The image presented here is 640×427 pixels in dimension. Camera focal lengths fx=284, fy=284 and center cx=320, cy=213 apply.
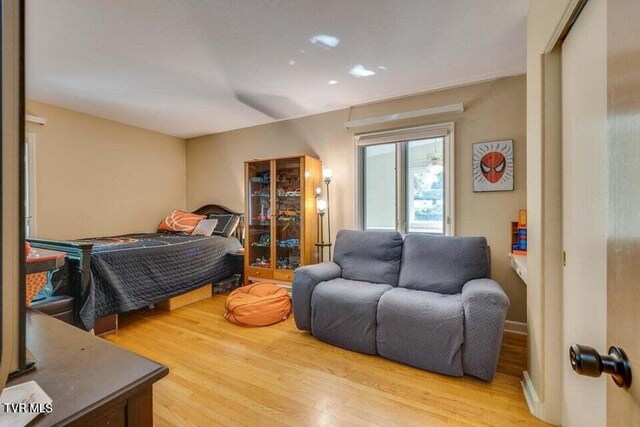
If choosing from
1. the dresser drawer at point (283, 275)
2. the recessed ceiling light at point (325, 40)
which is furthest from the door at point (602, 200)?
the dresser drawer at point (283, 275)

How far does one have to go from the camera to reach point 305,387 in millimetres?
1778

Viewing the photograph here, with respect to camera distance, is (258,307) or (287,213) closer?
(258,307)

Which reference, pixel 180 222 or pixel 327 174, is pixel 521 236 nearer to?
pixel 327 174

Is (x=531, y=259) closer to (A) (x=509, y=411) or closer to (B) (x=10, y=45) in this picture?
(A) (x=509, y=411)

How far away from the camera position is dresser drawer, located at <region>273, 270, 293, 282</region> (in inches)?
133

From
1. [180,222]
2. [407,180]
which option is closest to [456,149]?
[407,180]

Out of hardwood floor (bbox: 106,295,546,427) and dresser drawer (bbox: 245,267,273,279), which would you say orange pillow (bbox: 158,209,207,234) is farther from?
hardwood floor (bbox: 106,295,546,427)

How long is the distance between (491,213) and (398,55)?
5.39ft

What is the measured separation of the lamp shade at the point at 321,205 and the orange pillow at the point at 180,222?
75.2 inches

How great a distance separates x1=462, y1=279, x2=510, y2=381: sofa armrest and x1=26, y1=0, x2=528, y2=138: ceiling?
5.93ft

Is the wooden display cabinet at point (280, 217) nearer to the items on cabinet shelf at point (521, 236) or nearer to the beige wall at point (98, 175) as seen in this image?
the beige wall at point (98, 175)

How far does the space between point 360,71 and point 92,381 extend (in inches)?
106

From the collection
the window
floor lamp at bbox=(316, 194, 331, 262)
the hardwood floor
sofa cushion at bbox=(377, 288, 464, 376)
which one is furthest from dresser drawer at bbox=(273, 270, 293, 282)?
sofa cushion at bbox=(377, 288, 464, 376)

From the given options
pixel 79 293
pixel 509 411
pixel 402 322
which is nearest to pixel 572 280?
pixel 509 411
